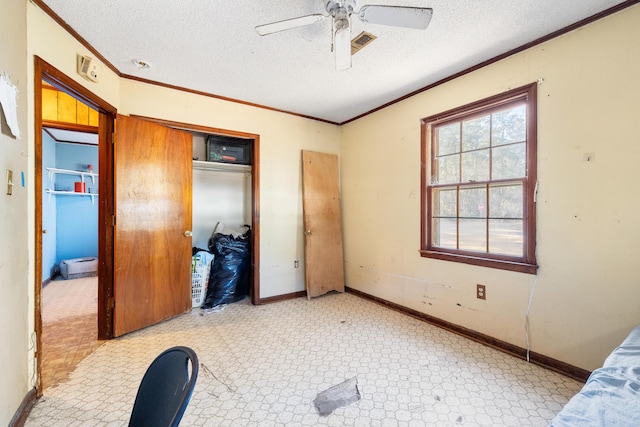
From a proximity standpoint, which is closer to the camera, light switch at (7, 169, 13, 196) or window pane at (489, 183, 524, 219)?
light switch at (7, 169, 13, 196)

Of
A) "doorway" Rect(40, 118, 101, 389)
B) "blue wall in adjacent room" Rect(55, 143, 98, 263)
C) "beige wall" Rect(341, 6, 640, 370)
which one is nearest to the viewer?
"beige wall" Rect(341, 6, 640, 370)

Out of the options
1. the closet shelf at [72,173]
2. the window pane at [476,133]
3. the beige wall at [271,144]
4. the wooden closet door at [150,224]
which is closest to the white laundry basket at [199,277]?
the wooden closet door at [150,224]

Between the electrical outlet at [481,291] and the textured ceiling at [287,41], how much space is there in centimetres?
198

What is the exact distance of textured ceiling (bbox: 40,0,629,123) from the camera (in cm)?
177

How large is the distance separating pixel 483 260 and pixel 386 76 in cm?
193

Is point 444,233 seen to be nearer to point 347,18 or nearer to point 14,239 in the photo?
point 347,18

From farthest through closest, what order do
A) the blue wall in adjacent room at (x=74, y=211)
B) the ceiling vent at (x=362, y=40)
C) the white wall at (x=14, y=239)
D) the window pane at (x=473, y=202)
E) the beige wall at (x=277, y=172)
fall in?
the blue wall in adjacent room at (x=74, y=211) < the beige wall at (x=277, y=172) < the window pane at (x=473, y=202) < the ceiling vent at (x=362, y=40) < the white wall at (x=14, y=239)

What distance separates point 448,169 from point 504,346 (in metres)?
1.65

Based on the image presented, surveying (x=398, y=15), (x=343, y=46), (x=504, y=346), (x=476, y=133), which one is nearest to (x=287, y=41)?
(x=343, y=46)

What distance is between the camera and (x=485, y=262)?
2.40 meters

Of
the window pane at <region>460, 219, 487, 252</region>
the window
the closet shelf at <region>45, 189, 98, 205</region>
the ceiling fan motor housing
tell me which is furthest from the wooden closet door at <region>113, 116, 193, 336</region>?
the closet shelf at <region>45, 189, 98, 205</region>

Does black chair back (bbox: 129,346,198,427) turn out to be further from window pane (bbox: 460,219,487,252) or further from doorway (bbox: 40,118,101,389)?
window pane (bbox: 460,219,487,252)

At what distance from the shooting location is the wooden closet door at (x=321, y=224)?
3.67m

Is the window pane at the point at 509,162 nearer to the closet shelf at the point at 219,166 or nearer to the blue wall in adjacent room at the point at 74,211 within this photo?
the closet shelf at the point at 219,166
